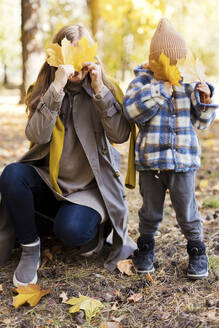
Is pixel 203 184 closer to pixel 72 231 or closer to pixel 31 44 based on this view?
pixel 72 231

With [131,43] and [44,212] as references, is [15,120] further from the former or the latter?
[131,43]

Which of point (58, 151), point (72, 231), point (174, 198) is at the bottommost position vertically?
point (72, 231)

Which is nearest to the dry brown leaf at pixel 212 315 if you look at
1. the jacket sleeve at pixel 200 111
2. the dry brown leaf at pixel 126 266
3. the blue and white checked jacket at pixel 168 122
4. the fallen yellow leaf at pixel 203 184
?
the dry brown leaf at pixel 126 266

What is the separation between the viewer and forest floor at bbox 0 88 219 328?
1.80 m

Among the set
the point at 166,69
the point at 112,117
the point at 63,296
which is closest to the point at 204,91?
the point at 166,69

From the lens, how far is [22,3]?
7754mm

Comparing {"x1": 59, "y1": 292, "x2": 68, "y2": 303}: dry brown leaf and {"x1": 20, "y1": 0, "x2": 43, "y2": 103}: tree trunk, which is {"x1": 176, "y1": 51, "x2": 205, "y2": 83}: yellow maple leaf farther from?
{"x1": 20, "y1": 0, "x2": 43, "y2": 103}: tree trunk

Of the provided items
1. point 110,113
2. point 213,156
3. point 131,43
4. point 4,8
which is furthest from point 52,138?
point 131,43

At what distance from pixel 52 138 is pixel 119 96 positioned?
Answer: 0.47m

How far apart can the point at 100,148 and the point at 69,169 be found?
225 millimetres

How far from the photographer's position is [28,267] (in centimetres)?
213

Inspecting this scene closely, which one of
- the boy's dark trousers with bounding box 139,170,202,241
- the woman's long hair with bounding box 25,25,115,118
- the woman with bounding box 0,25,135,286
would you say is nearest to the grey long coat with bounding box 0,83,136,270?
the woman with bounding box 0,25,135,286

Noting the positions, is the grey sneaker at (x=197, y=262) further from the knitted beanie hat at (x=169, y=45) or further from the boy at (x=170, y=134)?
the knitted beanie hat at (x=169, y=45)

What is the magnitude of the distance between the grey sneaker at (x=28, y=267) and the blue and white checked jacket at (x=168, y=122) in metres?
0.80
